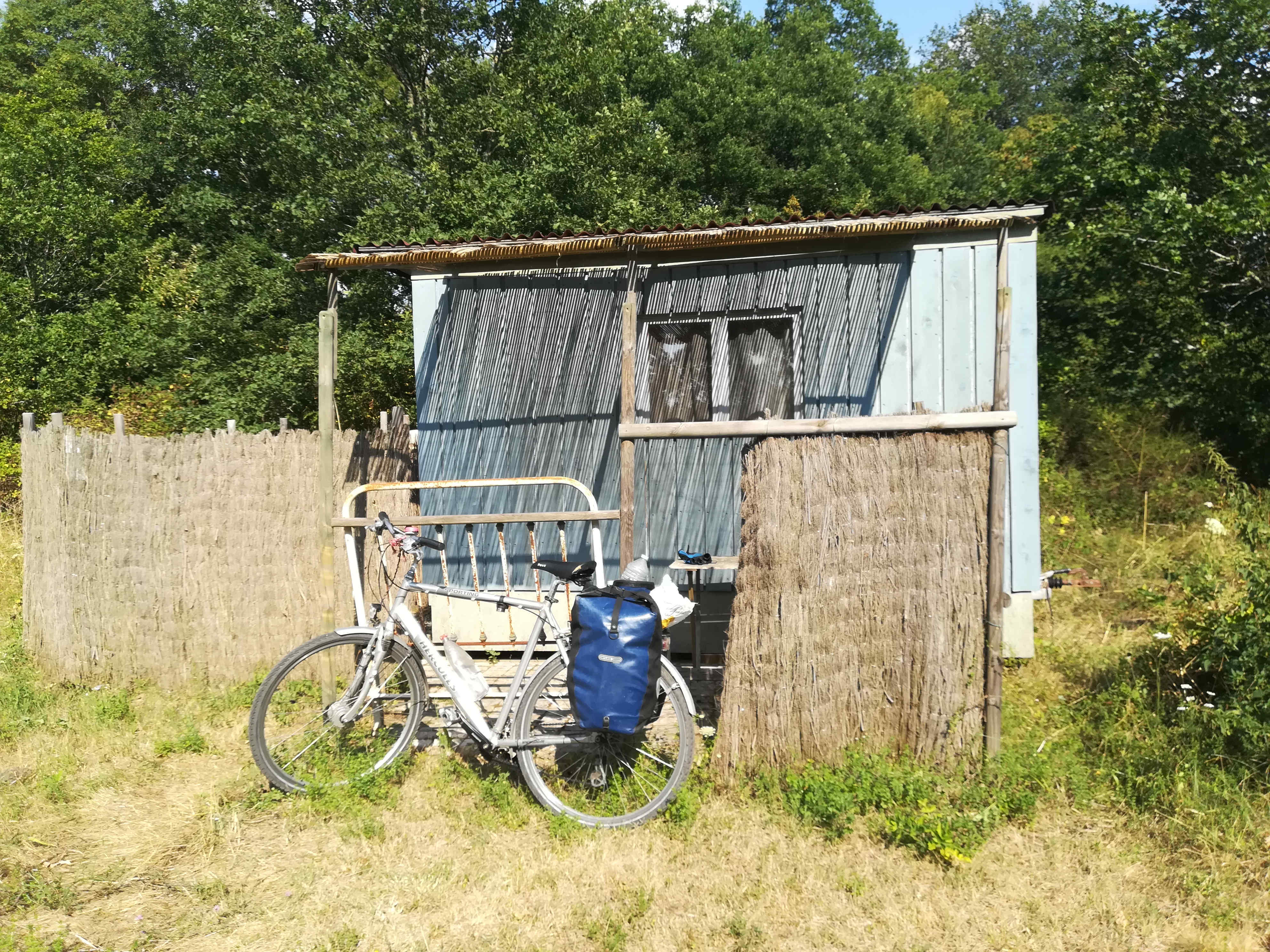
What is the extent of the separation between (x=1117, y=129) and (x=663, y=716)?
12267mm

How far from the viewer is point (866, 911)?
3633mm

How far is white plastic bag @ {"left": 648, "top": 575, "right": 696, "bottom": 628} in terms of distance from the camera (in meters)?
4.39

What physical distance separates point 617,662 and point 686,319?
3.66 meters

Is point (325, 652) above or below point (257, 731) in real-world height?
above

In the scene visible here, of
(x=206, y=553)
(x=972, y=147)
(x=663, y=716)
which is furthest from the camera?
(x=972, y=147)

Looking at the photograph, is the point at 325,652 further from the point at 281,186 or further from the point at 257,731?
the point at 281,186

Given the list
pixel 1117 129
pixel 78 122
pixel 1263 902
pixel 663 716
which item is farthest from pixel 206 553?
pixel 78 122

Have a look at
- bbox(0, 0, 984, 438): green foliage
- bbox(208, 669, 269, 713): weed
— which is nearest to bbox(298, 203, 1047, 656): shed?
bbox(208, 669, 269, 713): weed

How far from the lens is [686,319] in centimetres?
715

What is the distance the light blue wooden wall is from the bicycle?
233cm

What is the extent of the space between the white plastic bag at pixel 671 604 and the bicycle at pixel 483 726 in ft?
0.65

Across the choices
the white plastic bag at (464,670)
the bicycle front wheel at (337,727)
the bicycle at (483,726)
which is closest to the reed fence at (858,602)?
the bicycle at (483,726)

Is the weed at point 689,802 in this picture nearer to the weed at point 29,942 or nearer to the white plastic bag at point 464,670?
the white plastic bag at point 464,670

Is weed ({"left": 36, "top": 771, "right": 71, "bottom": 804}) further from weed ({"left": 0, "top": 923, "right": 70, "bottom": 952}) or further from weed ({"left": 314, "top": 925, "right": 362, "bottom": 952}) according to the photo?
weed ({"left": 314, "top": 925, "right": 362, "bottom": 952})
